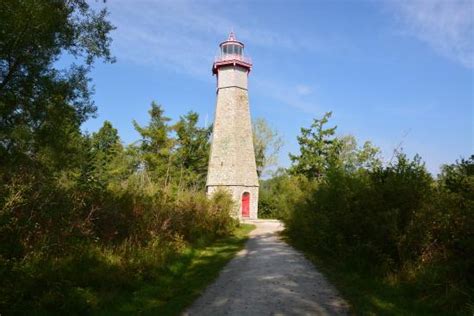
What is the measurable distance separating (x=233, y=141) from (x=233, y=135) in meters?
0.51

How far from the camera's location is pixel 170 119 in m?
43.2

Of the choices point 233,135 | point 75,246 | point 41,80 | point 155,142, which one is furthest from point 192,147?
point 75,246

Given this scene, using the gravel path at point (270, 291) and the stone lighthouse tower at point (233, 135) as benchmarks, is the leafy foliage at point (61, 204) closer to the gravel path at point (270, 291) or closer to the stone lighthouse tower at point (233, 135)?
the gravel path at point (270, 291)

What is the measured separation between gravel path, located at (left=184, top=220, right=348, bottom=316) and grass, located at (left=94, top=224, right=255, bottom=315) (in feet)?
0.83

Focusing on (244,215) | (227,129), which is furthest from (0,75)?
(244,215)

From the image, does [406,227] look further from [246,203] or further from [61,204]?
[246,203]

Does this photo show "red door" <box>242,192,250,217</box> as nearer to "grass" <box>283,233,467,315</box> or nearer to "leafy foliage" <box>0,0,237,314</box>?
"leafy foliage" <box>0,0,237,314</box>

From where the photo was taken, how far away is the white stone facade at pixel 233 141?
33.3 m

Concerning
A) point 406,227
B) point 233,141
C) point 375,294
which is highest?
point 233,141

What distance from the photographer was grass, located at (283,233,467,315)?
6.41 m

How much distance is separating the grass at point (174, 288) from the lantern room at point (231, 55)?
2391cm

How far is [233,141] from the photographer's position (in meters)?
33.3

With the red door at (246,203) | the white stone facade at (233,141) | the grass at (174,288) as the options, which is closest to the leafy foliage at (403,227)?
the grass at (174,288)

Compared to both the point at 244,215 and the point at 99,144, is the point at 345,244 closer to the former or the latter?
the point at 244,215
